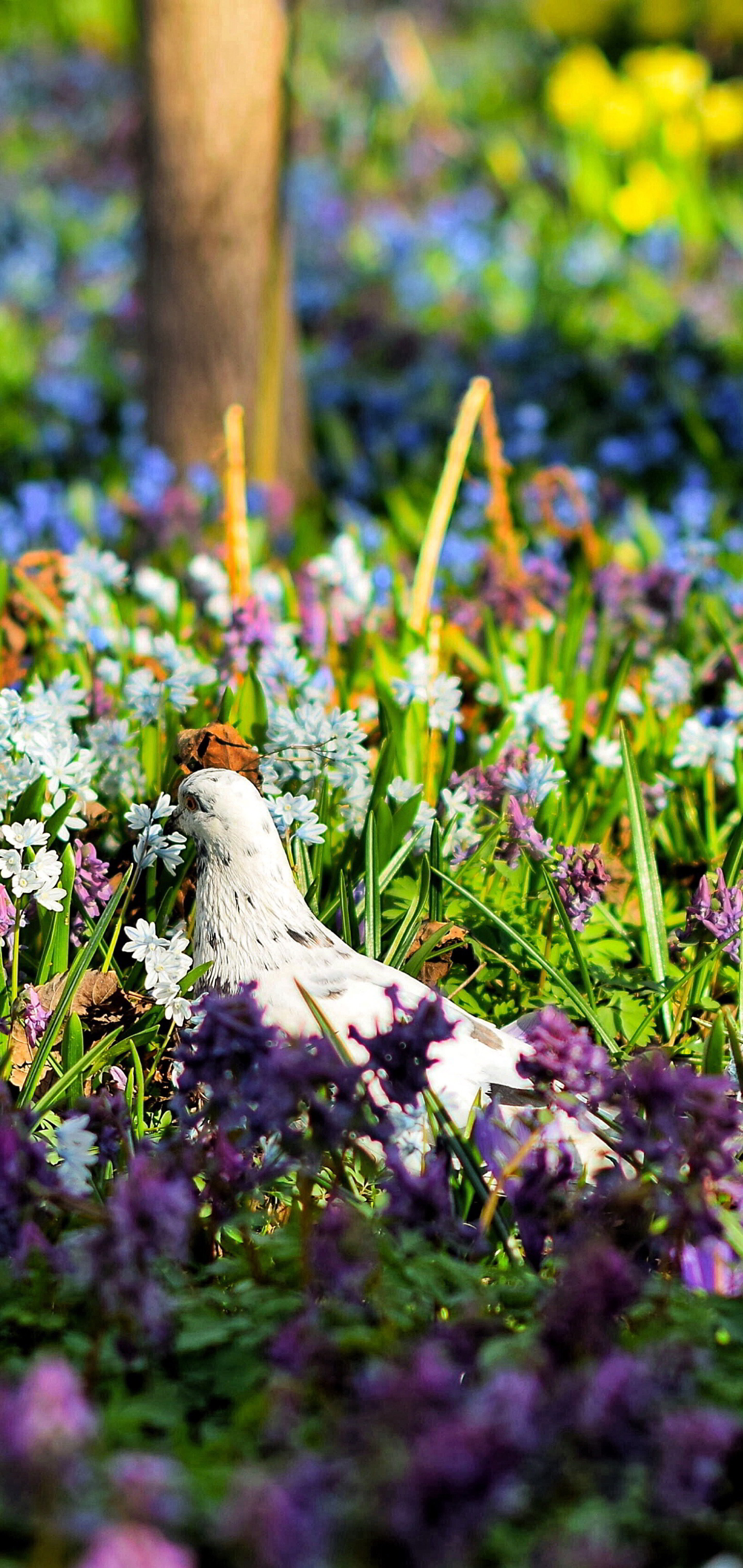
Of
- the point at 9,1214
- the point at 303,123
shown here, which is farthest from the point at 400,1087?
the point at 303,123

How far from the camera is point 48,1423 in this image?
2.88 ft

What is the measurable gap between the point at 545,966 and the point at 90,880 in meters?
0.64

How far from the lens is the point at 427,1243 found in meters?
1.36

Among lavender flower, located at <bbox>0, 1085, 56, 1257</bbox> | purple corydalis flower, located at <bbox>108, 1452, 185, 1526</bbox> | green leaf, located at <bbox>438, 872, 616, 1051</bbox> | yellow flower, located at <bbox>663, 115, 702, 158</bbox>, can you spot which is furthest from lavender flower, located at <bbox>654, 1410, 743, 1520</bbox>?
yellow flower, located at <bbox>663, 115, 702, 158</bbox>

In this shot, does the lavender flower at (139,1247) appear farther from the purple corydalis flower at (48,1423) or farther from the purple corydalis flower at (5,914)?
the purple corydalis flower at (5,914)

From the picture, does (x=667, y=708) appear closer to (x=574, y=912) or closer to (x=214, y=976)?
(x=574, y=912)

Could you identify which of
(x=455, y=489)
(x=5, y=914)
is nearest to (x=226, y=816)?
(x=5, y=914)

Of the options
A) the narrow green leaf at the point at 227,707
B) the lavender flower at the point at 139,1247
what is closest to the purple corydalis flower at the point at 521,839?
the narrow green leaf at the point at 227,707

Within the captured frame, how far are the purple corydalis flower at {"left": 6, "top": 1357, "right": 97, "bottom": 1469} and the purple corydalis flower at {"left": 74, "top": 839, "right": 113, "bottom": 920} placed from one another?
115 cm

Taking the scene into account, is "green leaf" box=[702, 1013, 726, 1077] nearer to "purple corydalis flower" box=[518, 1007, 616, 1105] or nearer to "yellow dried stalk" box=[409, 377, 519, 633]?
"purple corydalis flower" box=[518, 1007, 616, 1105]

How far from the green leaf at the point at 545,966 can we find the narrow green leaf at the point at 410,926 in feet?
0.10

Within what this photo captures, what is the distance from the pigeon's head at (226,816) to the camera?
1.81 metres

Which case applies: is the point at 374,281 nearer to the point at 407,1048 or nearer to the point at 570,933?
the point at 570,933

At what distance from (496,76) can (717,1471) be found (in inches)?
382
